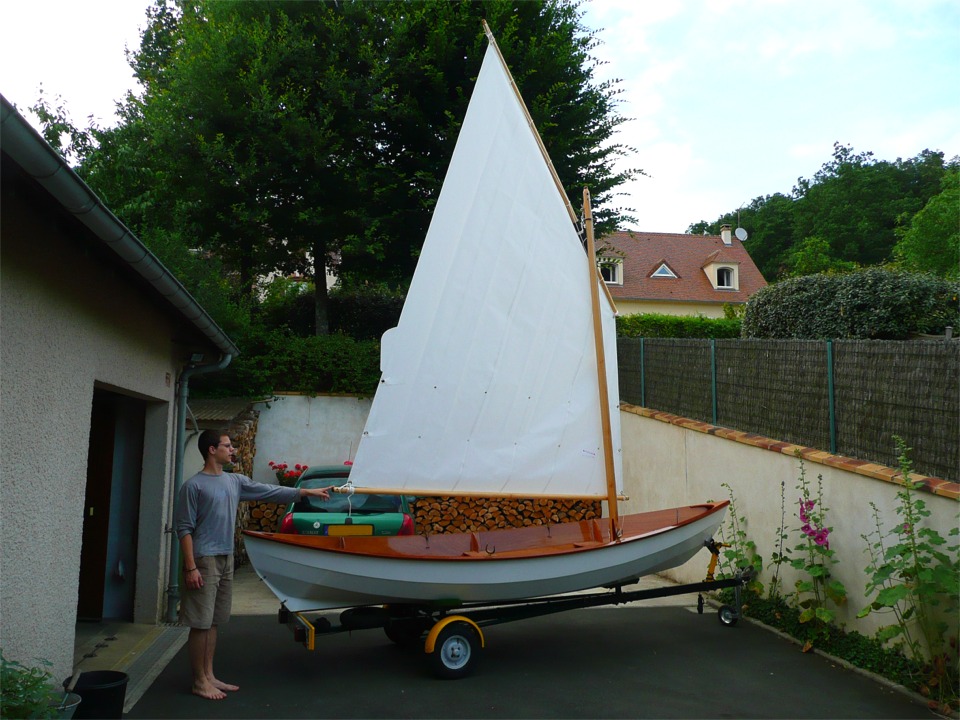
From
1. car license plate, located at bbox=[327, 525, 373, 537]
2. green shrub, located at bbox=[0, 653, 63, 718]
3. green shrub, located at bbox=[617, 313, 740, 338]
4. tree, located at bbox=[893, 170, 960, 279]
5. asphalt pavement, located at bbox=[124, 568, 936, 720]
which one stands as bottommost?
asphalt pavement, located at bbox=[124, 568, 936, 720]

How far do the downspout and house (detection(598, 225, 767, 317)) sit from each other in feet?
78.3

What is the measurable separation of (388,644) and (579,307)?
11.2 ft

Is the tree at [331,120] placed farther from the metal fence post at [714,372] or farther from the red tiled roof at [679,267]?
the red tiled roof at [679,267]

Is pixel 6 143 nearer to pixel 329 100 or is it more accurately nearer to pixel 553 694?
pixel 553 694

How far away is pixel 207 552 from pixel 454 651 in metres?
1.97

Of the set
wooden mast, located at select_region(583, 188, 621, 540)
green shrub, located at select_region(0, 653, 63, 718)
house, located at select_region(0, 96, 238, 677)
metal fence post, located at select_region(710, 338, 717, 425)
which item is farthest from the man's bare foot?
metal fence post, located at select_region(710, 338, 717, 425)

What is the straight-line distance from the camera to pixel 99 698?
4.18 m

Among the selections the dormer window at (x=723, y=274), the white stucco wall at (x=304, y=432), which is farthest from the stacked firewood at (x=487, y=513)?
the dormer window at (x=723, y=274)

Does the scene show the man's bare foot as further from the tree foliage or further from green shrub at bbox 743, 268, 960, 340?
the tree foliage

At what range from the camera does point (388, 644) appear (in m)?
6.74

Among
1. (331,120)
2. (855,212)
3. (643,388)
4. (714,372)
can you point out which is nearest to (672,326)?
(643,388)

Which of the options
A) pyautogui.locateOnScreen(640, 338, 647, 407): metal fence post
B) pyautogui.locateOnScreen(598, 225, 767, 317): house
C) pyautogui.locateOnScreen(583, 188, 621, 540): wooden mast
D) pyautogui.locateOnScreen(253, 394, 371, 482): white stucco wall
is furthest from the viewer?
pyautogui.locateOnScreen(598, 225, 767, 317): house

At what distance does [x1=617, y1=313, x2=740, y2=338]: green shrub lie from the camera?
20.8 m

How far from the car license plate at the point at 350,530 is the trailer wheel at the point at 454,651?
1.39 metres
